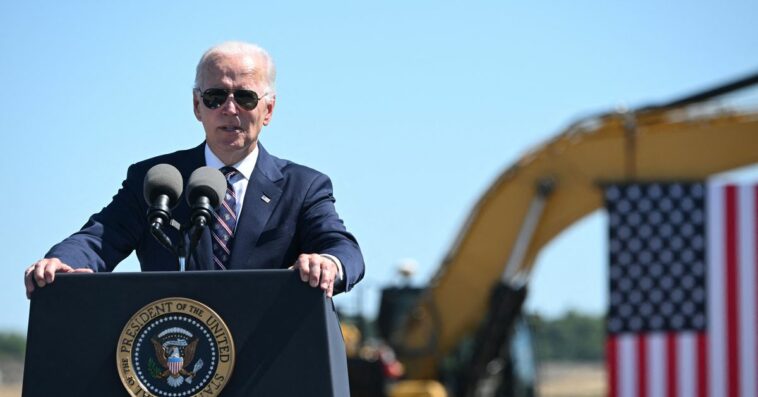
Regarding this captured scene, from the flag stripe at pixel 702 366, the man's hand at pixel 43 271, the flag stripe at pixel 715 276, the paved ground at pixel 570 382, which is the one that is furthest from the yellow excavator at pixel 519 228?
the paved ground at pixel 570 382

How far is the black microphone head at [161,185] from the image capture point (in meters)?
3.36

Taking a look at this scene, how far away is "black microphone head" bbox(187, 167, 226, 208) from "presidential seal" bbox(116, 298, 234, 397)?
321mm

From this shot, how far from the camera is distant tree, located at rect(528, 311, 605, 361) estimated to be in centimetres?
5272

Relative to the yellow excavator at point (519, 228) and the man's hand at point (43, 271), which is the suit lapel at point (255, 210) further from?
the yellow excavator at point (519, 228)

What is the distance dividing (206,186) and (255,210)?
0.29 m

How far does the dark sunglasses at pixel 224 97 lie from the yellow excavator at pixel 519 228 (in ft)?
32.1

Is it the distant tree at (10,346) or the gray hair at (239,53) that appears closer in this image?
the gray hair at (239,53)

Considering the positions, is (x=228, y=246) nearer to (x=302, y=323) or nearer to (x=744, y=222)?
(x=302, y=323)

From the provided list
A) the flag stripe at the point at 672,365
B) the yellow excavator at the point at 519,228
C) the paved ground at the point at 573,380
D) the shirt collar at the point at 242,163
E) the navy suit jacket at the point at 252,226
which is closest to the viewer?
the navy suit jacket at the point at 252,226

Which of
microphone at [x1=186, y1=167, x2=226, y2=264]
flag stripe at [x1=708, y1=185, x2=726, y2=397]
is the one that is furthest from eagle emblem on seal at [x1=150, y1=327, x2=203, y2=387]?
flag stripe at [x1=708, y1=185, x2=726, y2=397]

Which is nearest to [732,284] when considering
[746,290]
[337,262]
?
[746,290]

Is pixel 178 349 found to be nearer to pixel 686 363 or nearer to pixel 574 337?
pixel 686 363

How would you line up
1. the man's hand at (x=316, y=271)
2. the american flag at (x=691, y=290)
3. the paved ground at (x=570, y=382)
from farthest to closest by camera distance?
the paved ground at (x=570, y=382) → the american flag at (x=691, y=290) → the man's hand at (x=316, y=271)

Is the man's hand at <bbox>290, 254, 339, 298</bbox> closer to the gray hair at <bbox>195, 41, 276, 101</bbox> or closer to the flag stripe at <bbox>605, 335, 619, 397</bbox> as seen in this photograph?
the gray hair at <bbox>195, 41, 276, 101</bbox>
